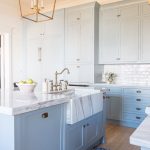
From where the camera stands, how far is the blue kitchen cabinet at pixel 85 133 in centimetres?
220

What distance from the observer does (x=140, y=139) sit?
0.86 meters

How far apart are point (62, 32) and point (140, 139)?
422 cm

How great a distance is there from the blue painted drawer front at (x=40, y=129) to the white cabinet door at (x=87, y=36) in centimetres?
258

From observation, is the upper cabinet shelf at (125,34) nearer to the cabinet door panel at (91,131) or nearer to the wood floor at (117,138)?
the wood floor at (117,138)

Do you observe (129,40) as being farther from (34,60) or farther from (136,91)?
(34,60)

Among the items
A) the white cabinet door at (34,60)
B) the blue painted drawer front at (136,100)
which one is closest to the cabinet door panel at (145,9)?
the blue painted drawer front at (136,100)

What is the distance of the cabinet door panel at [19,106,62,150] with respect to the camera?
164 cm

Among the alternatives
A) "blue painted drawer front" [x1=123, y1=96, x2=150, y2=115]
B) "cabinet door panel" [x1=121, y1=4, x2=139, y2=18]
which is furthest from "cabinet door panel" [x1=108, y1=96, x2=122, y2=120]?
"cabinet door panel" [x1=121, y1=4, x2=139, y2=18]

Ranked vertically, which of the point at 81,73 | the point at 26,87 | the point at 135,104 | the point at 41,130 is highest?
the point at 81,73

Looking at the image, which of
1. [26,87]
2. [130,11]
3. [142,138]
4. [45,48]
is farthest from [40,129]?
[45,48]

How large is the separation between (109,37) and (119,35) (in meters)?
0.23

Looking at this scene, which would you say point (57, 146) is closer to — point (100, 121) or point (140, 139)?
point (100, 121)

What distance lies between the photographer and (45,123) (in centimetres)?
186

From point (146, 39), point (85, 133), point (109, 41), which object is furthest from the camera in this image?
point (109, 41)
